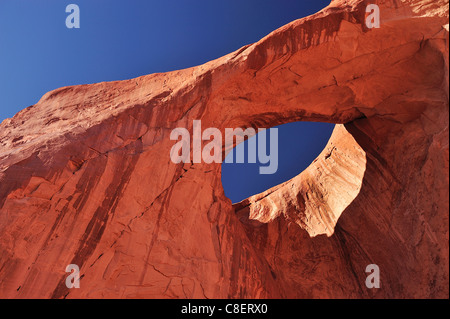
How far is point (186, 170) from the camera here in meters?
8.41

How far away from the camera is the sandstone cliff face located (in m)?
6.68

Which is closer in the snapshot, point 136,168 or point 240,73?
point 136,168

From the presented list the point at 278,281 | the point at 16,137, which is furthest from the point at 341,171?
the point at 16,137

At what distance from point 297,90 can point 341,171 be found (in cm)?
389

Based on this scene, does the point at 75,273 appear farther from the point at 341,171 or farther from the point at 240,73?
the point at 341,171

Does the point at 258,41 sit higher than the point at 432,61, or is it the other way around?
the point at 258,41

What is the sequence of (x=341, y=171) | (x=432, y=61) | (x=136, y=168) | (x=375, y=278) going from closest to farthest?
(x=136, y=168) < (x=432, y=61) < (x=375, y=278) < (x=341, y=171)

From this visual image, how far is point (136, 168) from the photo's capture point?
304 inches

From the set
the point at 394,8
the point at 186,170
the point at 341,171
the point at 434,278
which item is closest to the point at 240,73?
the point at 186,170

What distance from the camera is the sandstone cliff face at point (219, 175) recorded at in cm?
668

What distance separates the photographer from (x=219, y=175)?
9.41 m

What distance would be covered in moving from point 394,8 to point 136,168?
24.5ft
